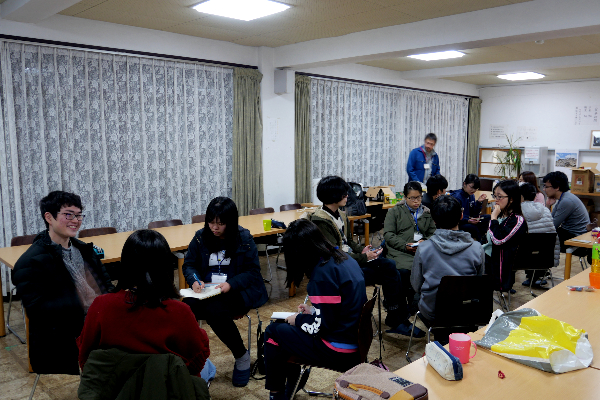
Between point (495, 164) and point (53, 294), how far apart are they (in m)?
10.2

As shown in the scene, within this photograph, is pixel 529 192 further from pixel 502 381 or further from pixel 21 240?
pixel 21 240

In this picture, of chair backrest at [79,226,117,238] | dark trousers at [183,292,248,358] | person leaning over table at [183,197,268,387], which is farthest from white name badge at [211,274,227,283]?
chair backrest at [79,226,117,238]

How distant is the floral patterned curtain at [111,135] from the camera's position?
15.6 feet

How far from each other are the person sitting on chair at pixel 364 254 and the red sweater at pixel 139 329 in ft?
5.63

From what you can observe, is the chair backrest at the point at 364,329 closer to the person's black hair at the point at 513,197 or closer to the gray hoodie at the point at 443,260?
the gray hoodie at the point at 443,260

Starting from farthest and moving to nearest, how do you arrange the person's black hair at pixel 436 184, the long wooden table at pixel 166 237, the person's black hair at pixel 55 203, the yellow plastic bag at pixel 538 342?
1. the person's black hair at pixel 436 184
2. the long wooden table at pixel 166 237
3. the person's black hair at pixel 55 203
4. the yellow plastic bag at pixel 538 342

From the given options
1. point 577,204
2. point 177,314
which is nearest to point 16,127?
point 177,314

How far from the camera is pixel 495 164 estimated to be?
35.3 feet

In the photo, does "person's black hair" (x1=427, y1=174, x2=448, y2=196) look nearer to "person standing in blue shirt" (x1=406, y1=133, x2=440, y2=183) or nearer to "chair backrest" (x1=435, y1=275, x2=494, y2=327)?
"chair backrest" (x1=435, y1=275, x2=494, y2=327)

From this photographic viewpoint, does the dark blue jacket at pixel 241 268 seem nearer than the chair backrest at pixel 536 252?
Yes

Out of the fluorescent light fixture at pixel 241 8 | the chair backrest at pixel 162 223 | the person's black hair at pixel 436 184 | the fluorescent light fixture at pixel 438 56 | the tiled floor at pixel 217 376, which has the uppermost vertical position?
the fluorescent light fixture at pixel 438 56

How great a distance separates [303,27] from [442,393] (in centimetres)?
456

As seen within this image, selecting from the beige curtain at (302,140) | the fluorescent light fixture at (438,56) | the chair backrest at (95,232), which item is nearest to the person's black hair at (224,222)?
the chair backrest at (95,232)

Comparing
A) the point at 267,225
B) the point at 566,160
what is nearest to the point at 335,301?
the point at 267,225
